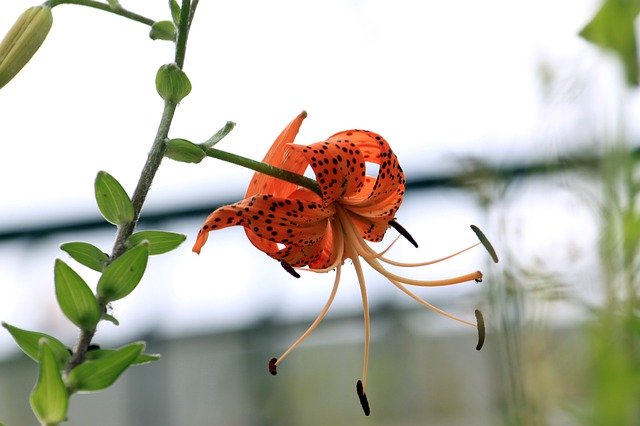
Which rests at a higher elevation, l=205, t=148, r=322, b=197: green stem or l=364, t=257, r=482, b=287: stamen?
l=205, t=148, r=322, b=197: green stem

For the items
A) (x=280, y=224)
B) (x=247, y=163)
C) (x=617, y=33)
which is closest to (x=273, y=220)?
(x=280, y=224)

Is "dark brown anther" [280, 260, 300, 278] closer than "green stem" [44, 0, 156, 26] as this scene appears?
No

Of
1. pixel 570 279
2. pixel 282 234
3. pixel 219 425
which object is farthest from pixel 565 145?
pixel 219 425

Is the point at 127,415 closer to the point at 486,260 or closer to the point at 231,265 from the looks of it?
the point at 231,265

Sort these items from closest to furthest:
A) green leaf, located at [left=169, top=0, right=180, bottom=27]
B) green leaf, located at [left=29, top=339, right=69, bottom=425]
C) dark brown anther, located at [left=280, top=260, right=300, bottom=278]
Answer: green leaf, located at [left=29, top=339, right=69, bottom=425], green leaf, located at [left=169, top=0, right=180, bottom=27], dark brown anther, located at [left=280, top=260, right=300, bottom=278]

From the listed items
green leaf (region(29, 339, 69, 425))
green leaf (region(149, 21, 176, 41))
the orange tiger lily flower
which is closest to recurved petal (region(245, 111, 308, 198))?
the orange tiger lily flower

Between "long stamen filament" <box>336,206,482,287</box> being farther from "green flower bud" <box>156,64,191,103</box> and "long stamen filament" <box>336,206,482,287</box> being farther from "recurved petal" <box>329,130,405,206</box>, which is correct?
"green flower bud" <box>156,64,191,103</box>

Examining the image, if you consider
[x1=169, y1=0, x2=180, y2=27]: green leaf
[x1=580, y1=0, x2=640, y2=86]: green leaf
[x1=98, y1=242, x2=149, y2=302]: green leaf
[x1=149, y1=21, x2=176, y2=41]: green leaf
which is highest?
[x1=169, y1=0, x2=180, y2=27]: green leaf

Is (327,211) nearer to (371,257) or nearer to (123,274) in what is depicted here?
(371,257)
